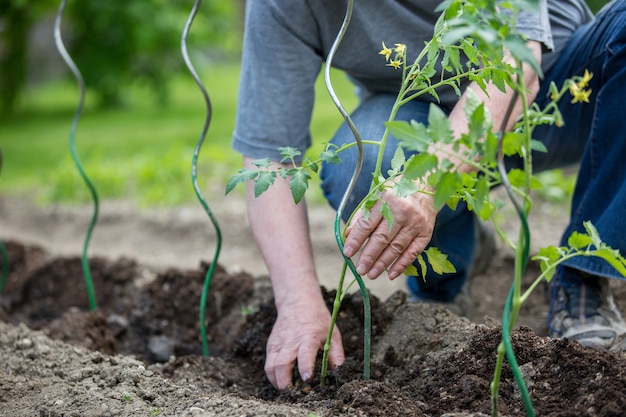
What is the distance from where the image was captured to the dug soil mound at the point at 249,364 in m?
1.36

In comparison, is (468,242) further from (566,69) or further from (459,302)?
(566,69)

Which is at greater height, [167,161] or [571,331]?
[571,331]

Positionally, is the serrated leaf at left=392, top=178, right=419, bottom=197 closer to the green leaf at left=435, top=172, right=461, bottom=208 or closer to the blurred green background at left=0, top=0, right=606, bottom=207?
the green leaf at left=435, top=172, right=461, bottom=208

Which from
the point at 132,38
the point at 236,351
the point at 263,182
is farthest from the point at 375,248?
the point at 132,38

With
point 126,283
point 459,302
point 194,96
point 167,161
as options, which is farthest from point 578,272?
point 194,96

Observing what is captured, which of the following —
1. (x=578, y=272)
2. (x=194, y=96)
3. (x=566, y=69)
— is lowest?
(x=194, y=96)

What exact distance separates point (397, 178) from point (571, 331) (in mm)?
798

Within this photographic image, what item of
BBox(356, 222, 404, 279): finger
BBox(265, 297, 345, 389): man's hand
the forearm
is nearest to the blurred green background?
the forearm

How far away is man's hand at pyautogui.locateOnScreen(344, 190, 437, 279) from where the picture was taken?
4.63 ft

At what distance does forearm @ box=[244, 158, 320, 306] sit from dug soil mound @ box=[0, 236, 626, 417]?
15 cm

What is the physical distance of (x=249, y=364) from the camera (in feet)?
6.23

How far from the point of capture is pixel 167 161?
434 centimetres

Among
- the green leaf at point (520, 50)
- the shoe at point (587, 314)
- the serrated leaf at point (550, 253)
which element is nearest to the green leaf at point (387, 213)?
the serrated leaf at point (550, 253)

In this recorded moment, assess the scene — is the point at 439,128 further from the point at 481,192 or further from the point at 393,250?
the point at 393,250
